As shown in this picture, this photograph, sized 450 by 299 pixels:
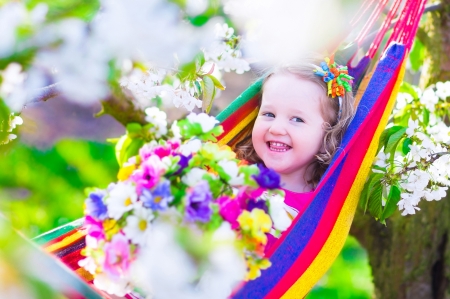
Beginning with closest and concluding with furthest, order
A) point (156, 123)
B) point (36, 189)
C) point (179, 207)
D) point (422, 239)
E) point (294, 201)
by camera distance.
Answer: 1. point (36, 189)
2. point (179, 207)
3. point (156, 123)
4. point (294, 201)
5. point (422, 239)

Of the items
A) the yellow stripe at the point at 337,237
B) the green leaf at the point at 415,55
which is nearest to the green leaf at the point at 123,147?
the yellow stripe at the point at 337,237

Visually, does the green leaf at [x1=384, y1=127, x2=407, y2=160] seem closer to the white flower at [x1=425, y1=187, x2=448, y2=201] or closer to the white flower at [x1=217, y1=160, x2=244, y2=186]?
the white flower at [x1=425, y1=187, x2=448, y2=201]

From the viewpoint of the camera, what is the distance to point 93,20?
1.89 ft

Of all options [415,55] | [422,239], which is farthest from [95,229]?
[415,55]

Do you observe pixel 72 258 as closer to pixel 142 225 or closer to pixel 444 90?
pixel 142 225

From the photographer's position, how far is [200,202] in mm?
768

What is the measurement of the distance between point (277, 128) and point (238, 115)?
16 centimetres

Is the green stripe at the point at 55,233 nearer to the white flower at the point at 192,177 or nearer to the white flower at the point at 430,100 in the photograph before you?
the white flower at the point at 192,177

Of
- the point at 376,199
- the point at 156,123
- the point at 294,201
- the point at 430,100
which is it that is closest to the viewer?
the point at 156,123

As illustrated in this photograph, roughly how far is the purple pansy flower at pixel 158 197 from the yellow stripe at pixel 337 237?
1.63 ft

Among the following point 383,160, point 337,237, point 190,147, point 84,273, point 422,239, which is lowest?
point 422,239

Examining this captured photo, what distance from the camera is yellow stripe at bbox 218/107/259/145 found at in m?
1.50

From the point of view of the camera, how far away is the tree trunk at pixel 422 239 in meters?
1.85

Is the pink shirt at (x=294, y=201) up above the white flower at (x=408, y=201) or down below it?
below
